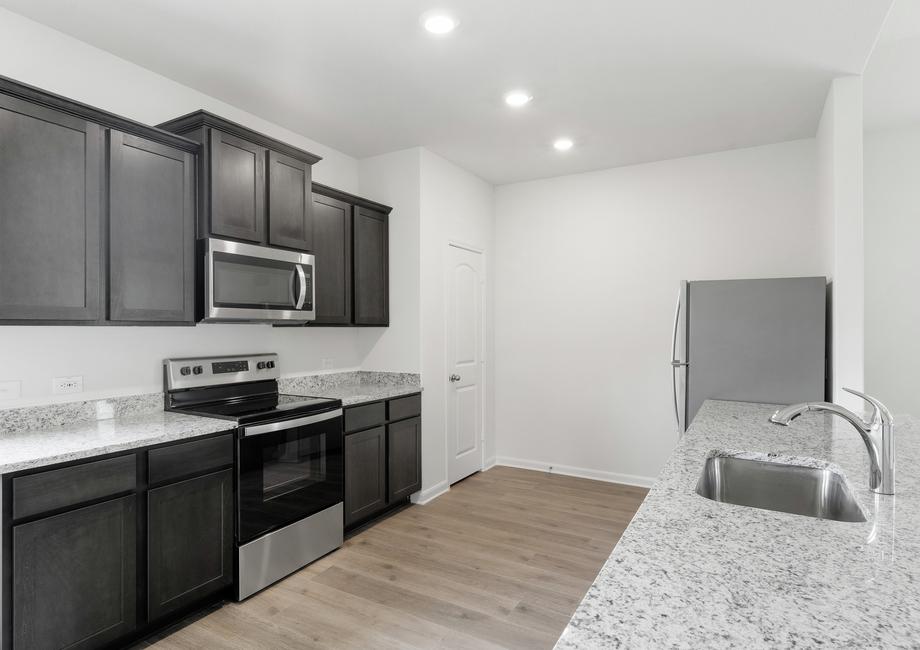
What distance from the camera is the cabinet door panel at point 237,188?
8.84 ft

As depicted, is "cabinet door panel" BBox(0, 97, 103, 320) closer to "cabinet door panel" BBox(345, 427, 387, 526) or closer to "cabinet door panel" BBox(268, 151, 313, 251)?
"cabinet door panel" BBox(268, 151, 313, 251)

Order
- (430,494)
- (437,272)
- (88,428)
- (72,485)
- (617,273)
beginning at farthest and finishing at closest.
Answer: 1. (617,273)
2. (437,272)
3. (430,494)
4. (88,428)
5. (72,485)

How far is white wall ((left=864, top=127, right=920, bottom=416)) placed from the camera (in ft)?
12.4

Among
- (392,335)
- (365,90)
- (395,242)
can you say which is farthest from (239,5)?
(392,335)

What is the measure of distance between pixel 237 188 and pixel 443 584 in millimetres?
2371

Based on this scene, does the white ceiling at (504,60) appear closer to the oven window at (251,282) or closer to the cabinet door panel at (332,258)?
the cabinet door panel at (332,258)

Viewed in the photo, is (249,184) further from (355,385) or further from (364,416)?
(355,385)

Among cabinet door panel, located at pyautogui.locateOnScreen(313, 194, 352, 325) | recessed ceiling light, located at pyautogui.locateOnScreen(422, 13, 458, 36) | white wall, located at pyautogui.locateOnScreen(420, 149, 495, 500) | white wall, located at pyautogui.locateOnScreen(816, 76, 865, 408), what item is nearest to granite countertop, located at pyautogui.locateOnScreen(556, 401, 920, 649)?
white wall, located at pyautogui.locateOnScreen(816, 76, 865, 408)

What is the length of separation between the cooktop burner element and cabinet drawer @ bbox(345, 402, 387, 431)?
0.18m

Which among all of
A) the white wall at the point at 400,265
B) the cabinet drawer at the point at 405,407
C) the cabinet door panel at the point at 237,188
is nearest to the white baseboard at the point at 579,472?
the cabinet drawer at the point at 405,407

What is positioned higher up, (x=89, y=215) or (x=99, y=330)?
(x=89, y=215)

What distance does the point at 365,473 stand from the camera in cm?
342

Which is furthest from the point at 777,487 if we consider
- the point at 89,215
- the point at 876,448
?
the point at 89,215

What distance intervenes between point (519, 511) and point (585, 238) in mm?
2375
